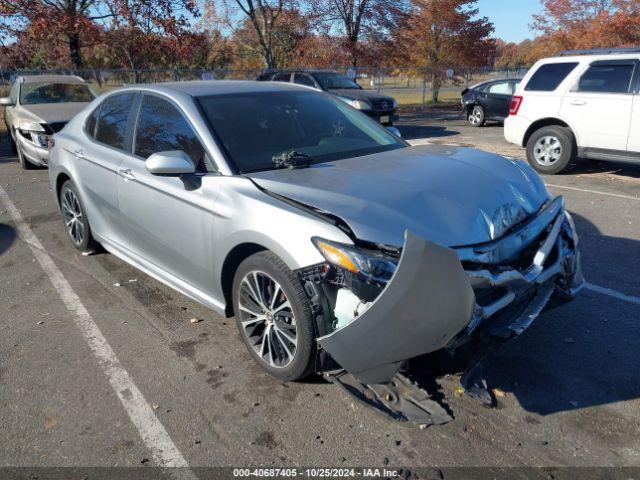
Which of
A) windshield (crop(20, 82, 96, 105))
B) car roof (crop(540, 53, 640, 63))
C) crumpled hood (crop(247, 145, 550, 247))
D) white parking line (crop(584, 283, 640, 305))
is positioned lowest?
white parking line (crop(584, 283, 640, 305))

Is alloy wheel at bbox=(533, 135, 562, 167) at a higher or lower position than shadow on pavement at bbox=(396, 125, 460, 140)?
higher

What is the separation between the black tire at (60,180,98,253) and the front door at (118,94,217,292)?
1.02 meters

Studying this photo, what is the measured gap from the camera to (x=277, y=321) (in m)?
3.13

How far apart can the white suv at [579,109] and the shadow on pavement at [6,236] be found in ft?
26.5

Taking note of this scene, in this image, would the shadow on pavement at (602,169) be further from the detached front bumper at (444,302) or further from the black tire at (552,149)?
the detached front bumper at (444,302)

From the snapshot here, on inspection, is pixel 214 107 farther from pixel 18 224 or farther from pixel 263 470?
pixel 18 224

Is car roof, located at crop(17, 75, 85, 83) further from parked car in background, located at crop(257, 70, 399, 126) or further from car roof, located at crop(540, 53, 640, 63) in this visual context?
car roof, located at crop(540, 53, 640, 63)

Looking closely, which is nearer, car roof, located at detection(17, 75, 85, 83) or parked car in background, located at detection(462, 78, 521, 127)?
car roof, located at detection(17, 75, 85, 83)

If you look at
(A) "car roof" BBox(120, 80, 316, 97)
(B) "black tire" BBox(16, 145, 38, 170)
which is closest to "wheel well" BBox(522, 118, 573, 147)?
(A) "car roof" BBox(120, 80, 316, 97)

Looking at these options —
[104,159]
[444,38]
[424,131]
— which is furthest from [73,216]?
[444,38]

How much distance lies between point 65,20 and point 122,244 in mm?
13115

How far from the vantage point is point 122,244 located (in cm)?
461

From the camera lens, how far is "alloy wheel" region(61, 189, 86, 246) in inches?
211

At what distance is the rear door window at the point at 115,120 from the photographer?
4488mm
